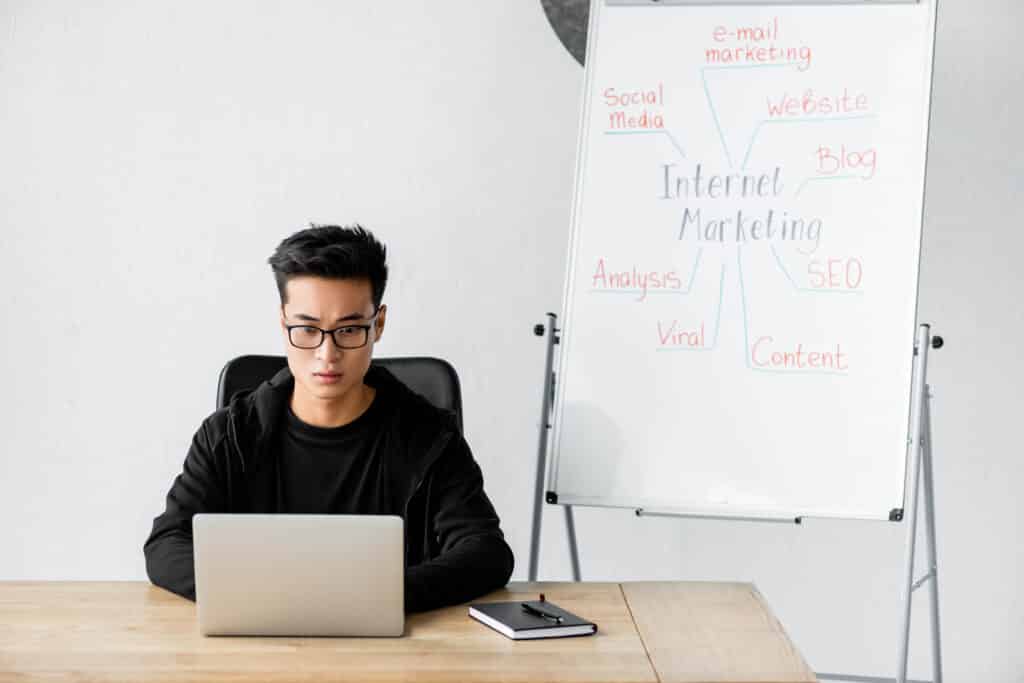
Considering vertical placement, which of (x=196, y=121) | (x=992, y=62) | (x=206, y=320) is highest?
(x=992, y=62)

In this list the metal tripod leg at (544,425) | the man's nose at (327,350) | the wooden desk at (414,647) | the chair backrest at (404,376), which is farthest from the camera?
the metal tripod leg at (544,425)

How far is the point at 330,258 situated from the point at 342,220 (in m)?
1.15

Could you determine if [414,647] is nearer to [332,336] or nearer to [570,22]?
[332,336]

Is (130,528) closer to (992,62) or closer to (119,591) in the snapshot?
(119,591)

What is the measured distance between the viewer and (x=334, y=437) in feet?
6.63

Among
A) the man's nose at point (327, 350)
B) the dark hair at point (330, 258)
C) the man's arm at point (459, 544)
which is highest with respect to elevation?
the dark hair at point (330, 258)

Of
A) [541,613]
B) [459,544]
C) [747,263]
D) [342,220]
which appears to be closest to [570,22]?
[342,220]

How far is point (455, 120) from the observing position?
3.05 m

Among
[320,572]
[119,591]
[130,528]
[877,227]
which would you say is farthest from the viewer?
[130,528]

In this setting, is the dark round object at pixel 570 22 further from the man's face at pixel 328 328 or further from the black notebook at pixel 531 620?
the black notebook at pixel 531 620

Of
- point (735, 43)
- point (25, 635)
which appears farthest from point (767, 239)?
point (25, 635)

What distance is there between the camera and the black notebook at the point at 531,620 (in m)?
1.57

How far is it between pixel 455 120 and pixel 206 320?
2.57 ft

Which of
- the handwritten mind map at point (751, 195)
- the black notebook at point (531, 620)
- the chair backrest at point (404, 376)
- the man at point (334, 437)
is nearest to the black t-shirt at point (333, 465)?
the man at point (334, 437)
